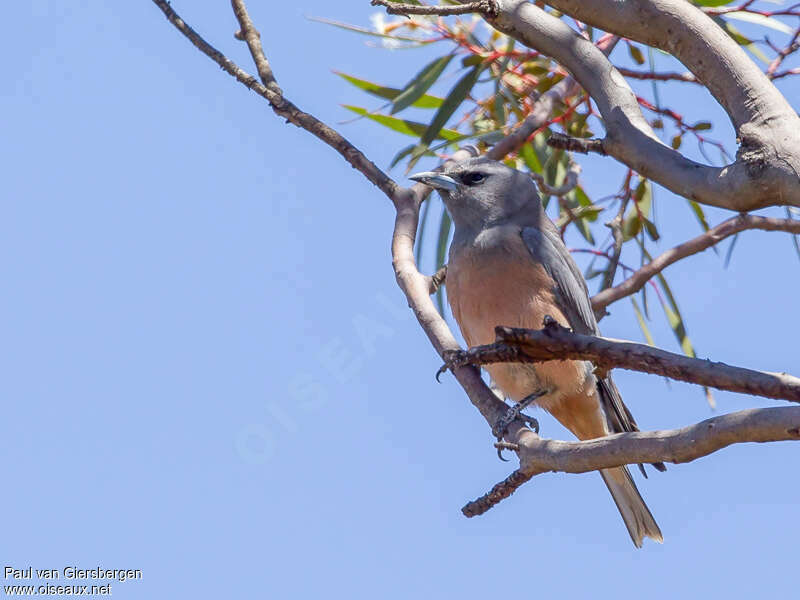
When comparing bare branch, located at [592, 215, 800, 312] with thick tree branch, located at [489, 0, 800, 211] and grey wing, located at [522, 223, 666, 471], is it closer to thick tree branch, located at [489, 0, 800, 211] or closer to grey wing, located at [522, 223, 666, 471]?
grey wing, located at [522, 223, 666, 471]

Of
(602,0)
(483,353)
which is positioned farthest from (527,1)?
(483,353)

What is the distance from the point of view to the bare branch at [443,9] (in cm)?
295

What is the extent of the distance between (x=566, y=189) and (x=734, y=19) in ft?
4.79

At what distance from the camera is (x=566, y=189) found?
5.42 metres

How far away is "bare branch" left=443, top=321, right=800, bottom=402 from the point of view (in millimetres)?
2445

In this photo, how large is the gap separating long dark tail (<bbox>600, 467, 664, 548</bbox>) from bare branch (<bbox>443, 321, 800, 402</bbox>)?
7.84ft

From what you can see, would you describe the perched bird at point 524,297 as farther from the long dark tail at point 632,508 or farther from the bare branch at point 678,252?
the bare branch at point 678,252

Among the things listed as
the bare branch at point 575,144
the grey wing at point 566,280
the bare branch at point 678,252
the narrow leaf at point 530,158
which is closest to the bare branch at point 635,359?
the bare branch at point 575,144

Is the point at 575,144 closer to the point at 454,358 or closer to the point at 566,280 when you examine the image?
the point at 454,358

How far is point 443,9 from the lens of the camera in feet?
9.75

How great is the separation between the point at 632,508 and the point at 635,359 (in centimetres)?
261

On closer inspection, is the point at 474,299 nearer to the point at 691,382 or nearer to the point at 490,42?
the point at 490,42

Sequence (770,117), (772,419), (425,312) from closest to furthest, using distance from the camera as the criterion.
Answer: (772,419), (770,117), (425,312)

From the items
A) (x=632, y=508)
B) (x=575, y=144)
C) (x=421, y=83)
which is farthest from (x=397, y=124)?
(x=575, y=144)
